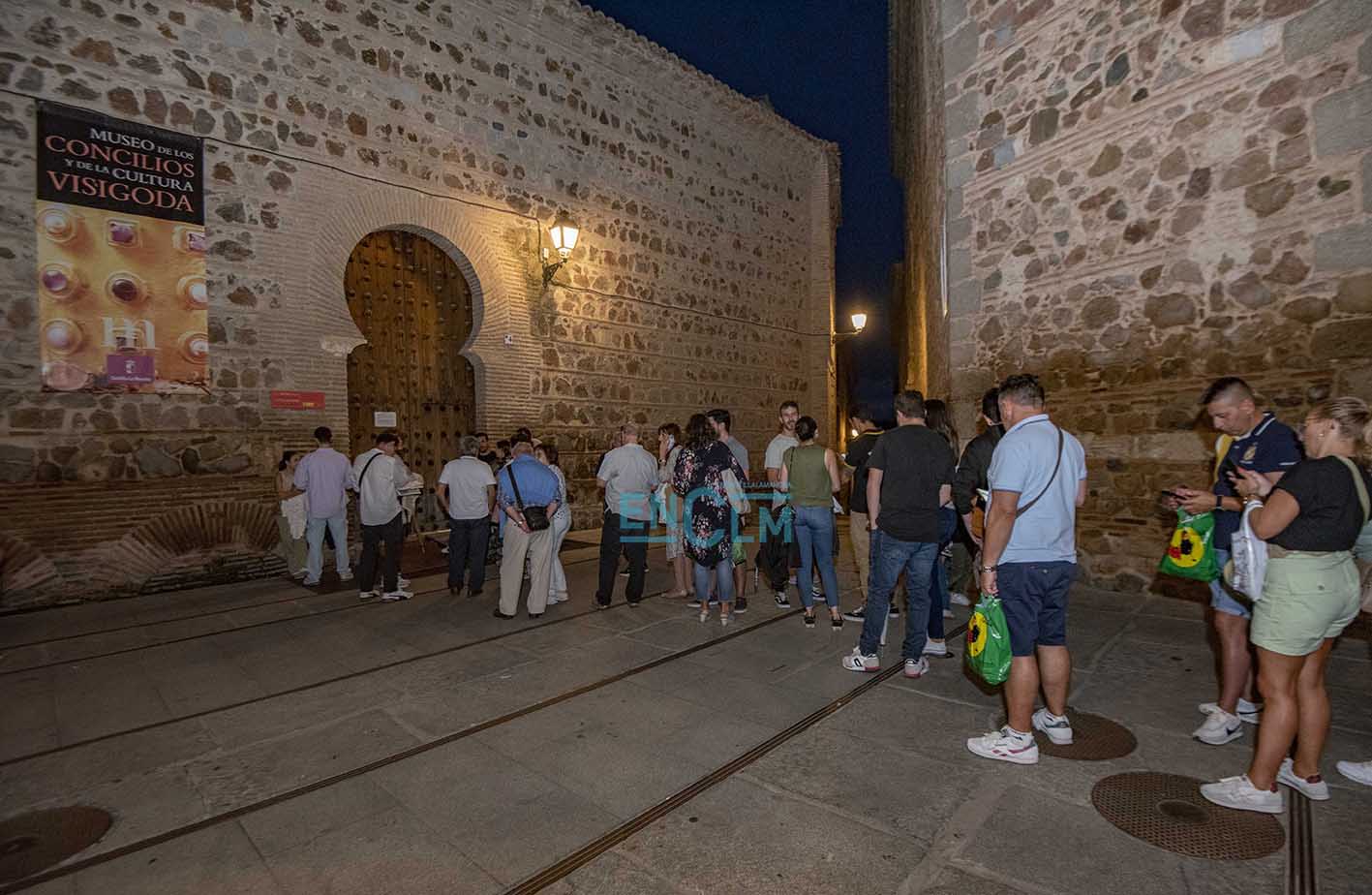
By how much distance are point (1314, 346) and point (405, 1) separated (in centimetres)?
1066

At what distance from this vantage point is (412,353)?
30.9 ft

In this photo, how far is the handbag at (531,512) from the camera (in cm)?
586

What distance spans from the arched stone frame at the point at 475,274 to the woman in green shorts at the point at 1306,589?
8623 millimetres

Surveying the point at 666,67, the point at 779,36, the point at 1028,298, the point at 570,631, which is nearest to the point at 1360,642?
the point at 1028,298

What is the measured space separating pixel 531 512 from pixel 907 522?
323cm

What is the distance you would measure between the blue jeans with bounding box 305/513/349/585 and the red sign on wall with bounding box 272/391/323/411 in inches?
55.6

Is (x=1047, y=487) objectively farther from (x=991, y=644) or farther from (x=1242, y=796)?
(x=1242, y=796)

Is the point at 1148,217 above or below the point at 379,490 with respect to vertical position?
above

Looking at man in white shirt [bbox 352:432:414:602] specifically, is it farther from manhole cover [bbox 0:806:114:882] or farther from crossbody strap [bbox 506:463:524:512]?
manhole cover [bbox 0:806:114:882]

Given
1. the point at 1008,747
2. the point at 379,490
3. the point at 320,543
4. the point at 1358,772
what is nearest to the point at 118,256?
the point at 320,543

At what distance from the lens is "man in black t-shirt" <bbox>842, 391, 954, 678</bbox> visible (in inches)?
165

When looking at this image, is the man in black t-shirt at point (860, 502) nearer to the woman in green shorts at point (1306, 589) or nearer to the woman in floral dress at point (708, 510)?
the woman in floral dress at point (708, 510)

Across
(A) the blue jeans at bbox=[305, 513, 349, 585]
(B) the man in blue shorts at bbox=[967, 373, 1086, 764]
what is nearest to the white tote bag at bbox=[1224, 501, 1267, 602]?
(B) the man in blue shorts at bbox=[967, 373, 1086, 764]

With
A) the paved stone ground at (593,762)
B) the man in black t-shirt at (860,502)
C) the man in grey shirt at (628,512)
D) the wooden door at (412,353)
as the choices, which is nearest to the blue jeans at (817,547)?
the man in black t-shirt at (860,502)
